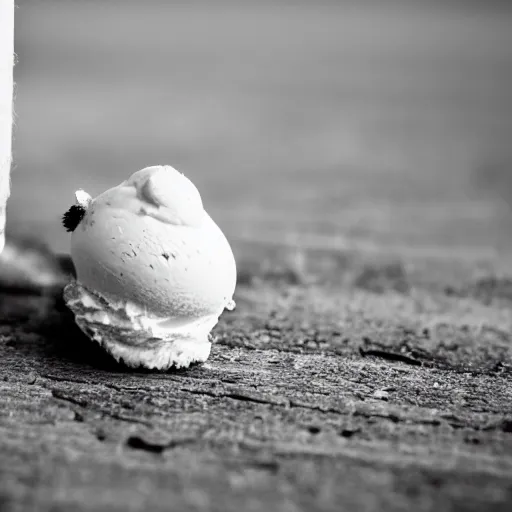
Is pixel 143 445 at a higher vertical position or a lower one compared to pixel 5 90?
lower

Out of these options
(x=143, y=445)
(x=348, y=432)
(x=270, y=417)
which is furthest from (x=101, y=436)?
(x=348, y=432)

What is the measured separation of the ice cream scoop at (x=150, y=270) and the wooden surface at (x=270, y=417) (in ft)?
0.22

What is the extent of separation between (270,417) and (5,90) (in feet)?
2.99

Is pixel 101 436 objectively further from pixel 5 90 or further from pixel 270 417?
pixel 5 90

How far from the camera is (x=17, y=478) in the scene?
893 mm

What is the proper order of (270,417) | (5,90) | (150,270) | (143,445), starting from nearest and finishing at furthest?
(143,445)
(270,417)
(150,270)
(5,90)

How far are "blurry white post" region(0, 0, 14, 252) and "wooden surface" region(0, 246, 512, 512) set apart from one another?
14.8 inches

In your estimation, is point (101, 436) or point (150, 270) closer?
point (101, 436)

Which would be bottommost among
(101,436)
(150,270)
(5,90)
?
(101,436)

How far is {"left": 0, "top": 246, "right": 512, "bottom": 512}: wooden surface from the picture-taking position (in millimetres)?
891

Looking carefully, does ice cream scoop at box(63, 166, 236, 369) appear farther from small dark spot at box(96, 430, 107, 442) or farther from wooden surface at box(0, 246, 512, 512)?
small dark spot at box(96, 430, 107, 442)

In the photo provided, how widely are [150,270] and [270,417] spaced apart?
1.19 ft

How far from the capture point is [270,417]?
114cm

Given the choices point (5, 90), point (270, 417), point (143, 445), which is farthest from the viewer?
point (5, 90)
